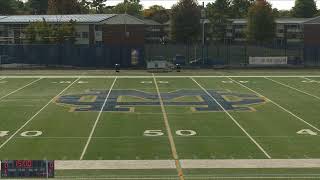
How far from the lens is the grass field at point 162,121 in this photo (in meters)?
19.3

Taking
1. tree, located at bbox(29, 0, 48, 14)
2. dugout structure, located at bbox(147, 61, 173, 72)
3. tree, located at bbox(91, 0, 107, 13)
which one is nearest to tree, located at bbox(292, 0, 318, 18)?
tree, located at bbox(91, 0, 107, 13)

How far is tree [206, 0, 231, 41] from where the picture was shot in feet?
373

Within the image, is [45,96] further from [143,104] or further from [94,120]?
[94,120]

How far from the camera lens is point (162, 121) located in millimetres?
25625

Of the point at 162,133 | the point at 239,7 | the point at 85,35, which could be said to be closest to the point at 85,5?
the point at 239,7

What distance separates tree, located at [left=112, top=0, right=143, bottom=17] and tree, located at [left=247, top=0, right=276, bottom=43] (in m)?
58.1

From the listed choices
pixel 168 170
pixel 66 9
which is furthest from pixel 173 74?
pixel 66 9

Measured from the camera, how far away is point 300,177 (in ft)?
52.5

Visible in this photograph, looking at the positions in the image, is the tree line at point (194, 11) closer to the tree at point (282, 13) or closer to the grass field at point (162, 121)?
the tree at point (282, 13)

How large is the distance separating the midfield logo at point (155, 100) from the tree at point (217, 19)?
78.1 metres

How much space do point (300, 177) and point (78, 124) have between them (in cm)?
1136

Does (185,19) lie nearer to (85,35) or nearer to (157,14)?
(85,35)

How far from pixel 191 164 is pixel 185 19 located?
7250cm

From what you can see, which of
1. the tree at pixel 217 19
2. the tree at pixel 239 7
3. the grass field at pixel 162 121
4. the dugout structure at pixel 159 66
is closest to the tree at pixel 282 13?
the tree at pixel 239 7
